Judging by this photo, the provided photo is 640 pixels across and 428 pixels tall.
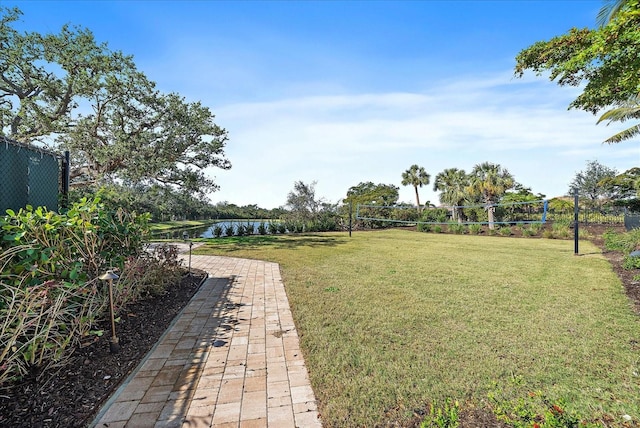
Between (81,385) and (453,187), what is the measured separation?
88.1 feet

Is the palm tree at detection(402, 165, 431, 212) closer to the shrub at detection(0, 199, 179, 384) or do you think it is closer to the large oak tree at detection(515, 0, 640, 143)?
the large oak tree at detection(515, 0, 640, 143)

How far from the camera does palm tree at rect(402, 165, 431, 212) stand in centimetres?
3228

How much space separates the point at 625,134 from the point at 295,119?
13426 millimetres

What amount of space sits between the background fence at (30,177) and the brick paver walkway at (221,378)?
8.05ft

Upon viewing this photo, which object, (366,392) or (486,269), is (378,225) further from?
(366,392)

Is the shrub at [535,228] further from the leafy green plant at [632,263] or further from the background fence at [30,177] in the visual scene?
the background fence at [30,177]

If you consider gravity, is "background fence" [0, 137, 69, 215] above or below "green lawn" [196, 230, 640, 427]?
above

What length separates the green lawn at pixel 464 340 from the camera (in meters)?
2.33

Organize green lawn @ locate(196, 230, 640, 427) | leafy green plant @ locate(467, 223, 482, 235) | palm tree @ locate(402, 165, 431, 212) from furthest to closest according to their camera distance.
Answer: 1. palm tree @ locate(402, 165, 431, 212)
2. leafy green plant @ locate(467, 223, 482, 235)
3. green lawn @ locate(196, 230, 640, 427)

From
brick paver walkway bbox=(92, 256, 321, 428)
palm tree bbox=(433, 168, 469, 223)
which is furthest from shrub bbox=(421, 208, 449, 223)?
brick paver walkway bbox=(92, 256, 321, 428)

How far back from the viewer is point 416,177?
1280 inches

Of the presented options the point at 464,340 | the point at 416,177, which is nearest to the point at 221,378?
the point at 464,340

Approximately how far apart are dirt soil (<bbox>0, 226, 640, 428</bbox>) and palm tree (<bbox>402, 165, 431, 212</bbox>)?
31659 mm

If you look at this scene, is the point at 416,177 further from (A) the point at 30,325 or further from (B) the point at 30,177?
(A) the point at 30,325
